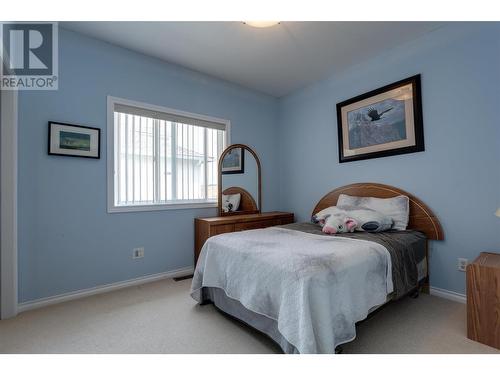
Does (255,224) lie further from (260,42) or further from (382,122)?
(260,42)

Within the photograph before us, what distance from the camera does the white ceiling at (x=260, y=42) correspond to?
92.0 inches

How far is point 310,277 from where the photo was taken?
1.35 metres

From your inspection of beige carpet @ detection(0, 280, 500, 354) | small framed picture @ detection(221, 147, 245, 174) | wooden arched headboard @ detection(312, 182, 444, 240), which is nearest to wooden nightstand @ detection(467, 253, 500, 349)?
beige carpet @ detection(0, 280, 500, 354)

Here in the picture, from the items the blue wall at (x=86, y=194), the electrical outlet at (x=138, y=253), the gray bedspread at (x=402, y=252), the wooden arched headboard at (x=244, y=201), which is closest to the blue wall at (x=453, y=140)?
the gray bedspread at (x=402, y=252)

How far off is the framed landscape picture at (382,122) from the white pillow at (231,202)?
152 centimetres

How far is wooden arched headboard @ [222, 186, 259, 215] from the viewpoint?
357 centimetres

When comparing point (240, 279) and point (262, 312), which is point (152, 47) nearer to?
point (240, 279)

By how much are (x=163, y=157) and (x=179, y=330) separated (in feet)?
6.50

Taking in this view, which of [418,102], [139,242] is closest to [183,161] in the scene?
[139,242]

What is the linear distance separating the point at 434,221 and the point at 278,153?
93.0 inches

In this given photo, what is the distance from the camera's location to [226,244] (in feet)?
6.61

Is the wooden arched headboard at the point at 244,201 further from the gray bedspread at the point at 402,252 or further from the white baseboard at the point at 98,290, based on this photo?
the gray bedspread at the point at 402,252

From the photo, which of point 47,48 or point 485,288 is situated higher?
point 47,48
